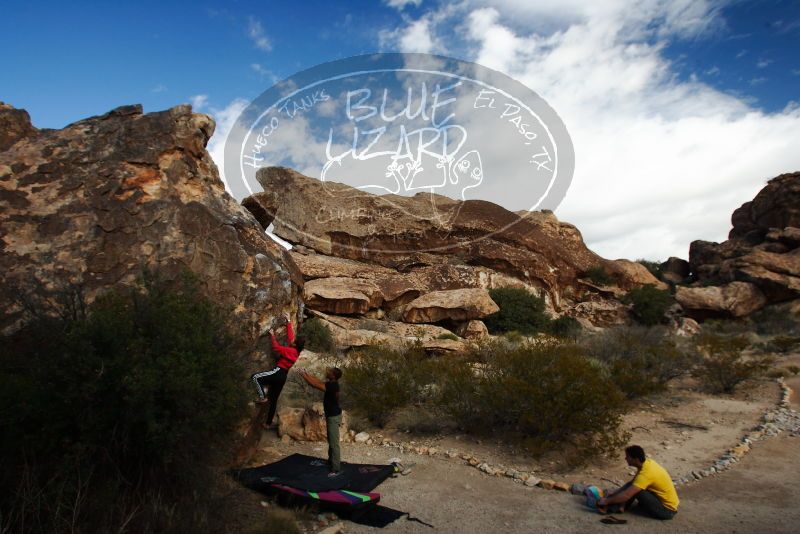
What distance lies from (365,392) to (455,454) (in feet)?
7.03

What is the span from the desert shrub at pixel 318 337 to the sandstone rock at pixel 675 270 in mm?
29280

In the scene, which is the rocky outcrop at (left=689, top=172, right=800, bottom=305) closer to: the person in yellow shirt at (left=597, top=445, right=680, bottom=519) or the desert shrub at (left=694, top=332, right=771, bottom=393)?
the desert shrub at (left=694, top=332, right=771, bottom=393)

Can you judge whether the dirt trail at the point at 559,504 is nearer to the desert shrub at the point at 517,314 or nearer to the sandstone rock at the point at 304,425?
the sandstone rock at the point at 304,425

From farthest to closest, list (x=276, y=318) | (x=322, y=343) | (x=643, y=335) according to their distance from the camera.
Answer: (x=643, y=335) < (x=322, y=343) < (x=276, y=318)

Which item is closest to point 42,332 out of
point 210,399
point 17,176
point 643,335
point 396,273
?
point 210,399

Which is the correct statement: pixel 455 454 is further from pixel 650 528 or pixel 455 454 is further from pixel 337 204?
pixel 337 204

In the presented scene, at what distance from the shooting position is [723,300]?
23.9 metres

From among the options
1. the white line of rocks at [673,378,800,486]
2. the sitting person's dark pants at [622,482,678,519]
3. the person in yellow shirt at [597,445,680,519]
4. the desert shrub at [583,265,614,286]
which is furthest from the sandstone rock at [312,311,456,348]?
the desert shrub at [583,265,614,286]

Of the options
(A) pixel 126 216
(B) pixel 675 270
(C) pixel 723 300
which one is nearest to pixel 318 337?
(A) pixel 126 216

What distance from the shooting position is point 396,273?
74.4 ft

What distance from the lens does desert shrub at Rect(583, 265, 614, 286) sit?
2748 centimetres

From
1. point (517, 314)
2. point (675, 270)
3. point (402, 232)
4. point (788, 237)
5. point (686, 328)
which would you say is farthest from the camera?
point (675, 270)

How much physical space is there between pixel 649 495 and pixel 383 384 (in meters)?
4.69

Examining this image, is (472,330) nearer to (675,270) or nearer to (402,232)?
(402,232)
